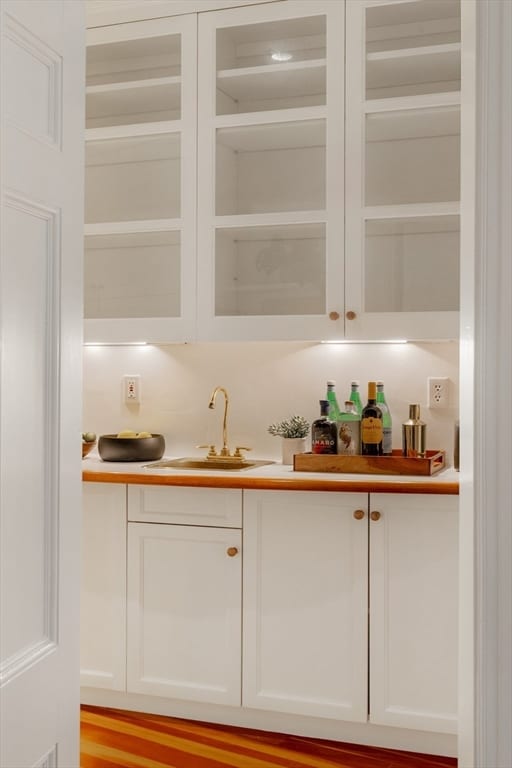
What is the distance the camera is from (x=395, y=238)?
2756 millimetres

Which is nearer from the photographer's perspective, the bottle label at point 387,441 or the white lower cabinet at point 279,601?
the white lower cabinet at point 279,601

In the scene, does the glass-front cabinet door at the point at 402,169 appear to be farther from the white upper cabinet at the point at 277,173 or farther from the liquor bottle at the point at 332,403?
the liquor bottle at the point at 332,403

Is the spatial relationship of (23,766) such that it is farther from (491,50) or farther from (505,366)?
(491,50)

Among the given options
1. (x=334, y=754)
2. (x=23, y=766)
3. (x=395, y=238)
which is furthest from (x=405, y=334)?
(x=23, y=766)

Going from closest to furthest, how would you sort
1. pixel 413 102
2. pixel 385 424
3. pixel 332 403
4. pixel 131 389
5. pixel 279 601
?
pixel 279 601, pixel 413 102, pixel 385 424, pixel 332 403, pixel 131 389

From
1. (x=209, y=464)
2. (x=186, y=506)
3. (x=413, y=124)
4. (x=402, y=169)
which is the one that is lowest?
(x=186, y=506)

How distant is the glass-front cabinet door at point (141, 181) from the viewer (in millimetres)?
2955

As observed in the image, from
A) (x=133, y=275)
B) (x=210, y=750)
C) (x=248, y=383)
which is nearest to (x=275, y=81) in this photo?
(x=133, y=275)

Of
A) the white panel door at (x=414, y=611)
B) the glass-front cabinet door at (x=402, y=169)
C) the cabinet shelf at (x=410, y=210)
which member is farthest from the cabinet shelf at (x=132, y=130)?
the white panel door at (x=414, y=611)

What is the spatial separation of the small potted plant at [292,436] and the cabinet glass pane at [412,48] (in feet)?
4.00

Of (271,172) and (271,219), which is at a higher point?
(271,172)

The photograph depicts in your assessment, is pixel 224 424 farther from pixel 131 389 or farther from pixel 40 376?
pixel 40 376

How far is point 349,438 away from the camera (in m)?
2.80

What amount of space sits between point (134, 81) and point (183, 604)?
1962 millimetres
